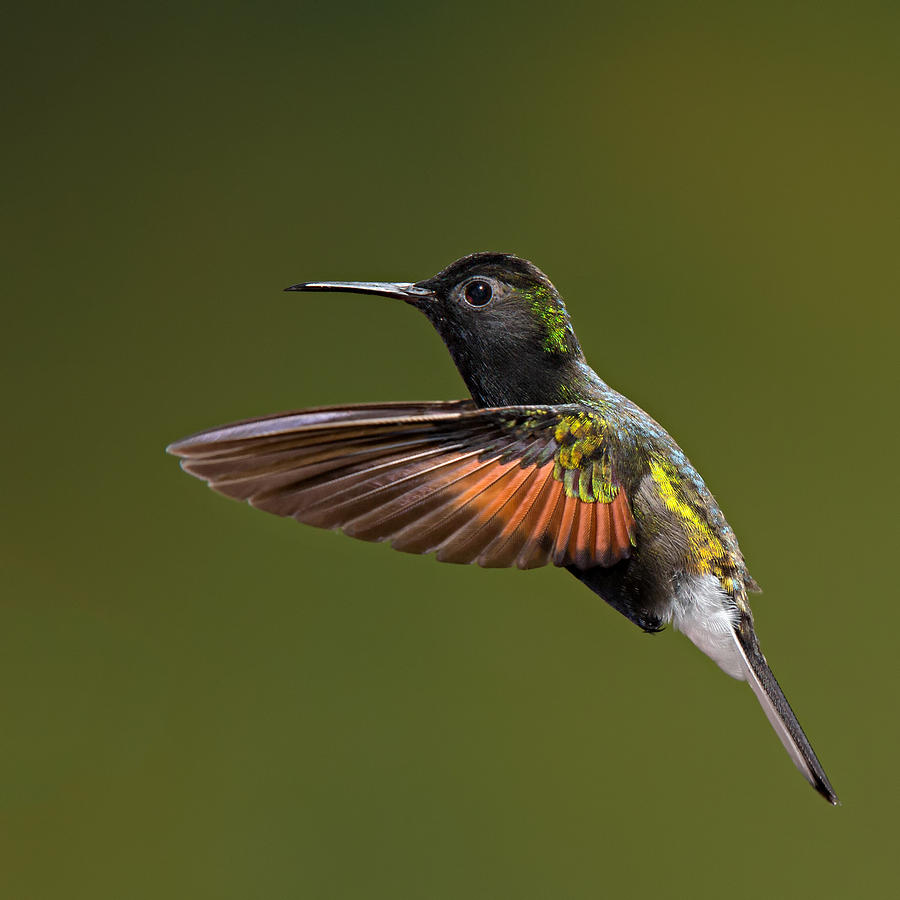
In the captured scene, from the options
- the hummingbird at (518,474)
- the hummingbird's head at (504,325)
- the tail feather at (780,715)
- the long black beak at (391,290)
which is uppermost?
the long black beak at (391,290)

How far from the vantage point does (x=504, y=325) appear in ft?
1.64

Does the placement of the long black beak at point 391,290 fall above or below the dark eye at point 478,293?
above

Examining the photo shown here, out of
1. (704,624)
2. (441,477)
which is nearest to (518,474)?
(441,477)

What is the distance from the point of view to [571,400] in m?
0.49

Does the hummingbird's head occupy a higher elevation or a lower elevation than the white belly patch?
higher

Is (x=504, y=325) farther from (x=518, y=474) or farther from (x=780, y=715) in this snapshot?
(x=780, y=715)

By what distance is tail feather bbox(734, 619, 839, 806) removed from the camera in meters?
0.46

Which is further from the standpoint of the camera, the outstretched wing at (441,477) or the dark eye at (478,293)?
the dark eye at (478,293)

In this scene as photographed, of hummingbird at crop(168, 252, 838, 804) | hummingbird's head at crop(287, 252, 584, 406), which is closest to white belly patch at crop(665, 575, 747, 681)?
hummingbird at crop(168, 252, 838, 804)

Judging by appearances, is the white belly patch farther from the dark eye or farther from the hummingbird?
the dark eye

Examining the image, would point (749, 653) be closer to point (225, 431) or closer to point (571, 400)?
point (571, 400)

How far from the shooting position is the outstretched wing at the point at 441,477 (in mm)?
376

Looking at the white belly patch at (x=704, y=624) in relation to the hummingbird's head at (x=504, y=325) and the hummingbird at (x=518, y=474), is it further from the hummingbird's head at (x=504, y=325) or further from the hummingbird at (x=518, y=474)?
the hummingbird's head at (x=504, y=325)

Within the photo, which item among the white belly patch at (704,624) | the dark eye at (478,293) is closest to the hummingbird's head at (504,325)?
the dark eye at (478,293)
